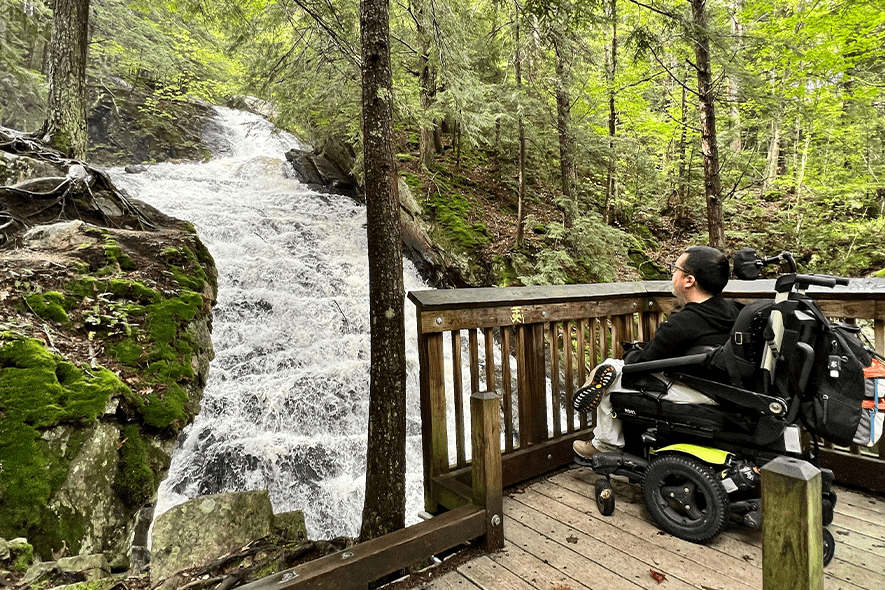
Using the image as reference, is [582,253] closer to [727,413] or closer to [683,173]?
[683,173]

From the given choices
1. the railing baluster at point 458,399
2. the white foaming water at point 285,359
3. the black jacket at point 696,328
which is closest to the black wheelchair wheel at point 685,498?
the black jacket at point 696,328

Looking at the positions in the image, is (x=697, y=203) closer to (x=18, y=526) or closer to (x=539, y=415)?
(x=539, y=415)

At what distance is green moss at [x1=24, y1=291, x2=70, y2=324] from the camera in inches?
165

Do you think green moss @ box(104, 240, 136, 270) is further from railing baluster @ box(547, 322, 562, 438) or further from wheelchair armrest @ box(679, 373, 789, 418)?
wheelchair armrest @ box(679, 373, 789, 418)

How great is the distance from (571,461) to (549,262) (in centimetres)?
555

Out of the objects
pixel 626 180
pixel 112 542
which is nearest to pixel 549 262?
pixel 626 180

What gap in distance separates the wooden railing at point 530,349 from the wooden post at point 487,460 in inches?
6.7

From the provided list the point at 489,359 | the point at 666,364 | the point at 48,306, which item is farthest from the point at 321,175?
the point at 666,364

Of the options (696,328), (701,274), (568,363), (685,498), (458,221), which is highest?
(458,221)

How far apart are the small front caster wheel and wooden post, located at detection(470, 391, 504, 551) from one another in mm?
672

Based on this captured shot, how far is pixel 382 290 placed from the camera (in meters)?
2.96

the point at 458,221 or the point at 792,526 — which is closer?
the point at 792,526

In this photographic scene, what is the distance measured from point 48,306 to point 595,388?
493cm

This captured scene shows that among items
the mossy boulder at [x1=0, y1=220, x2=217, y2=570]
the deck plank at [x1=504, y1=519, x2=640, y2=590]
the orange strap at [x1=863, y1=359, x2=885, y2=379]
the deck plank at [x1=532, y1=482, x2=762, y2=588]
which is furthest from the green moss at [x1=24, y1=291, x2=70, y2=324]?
the orange strap at [x1=863, y1=359, x2=885, y2=379]
